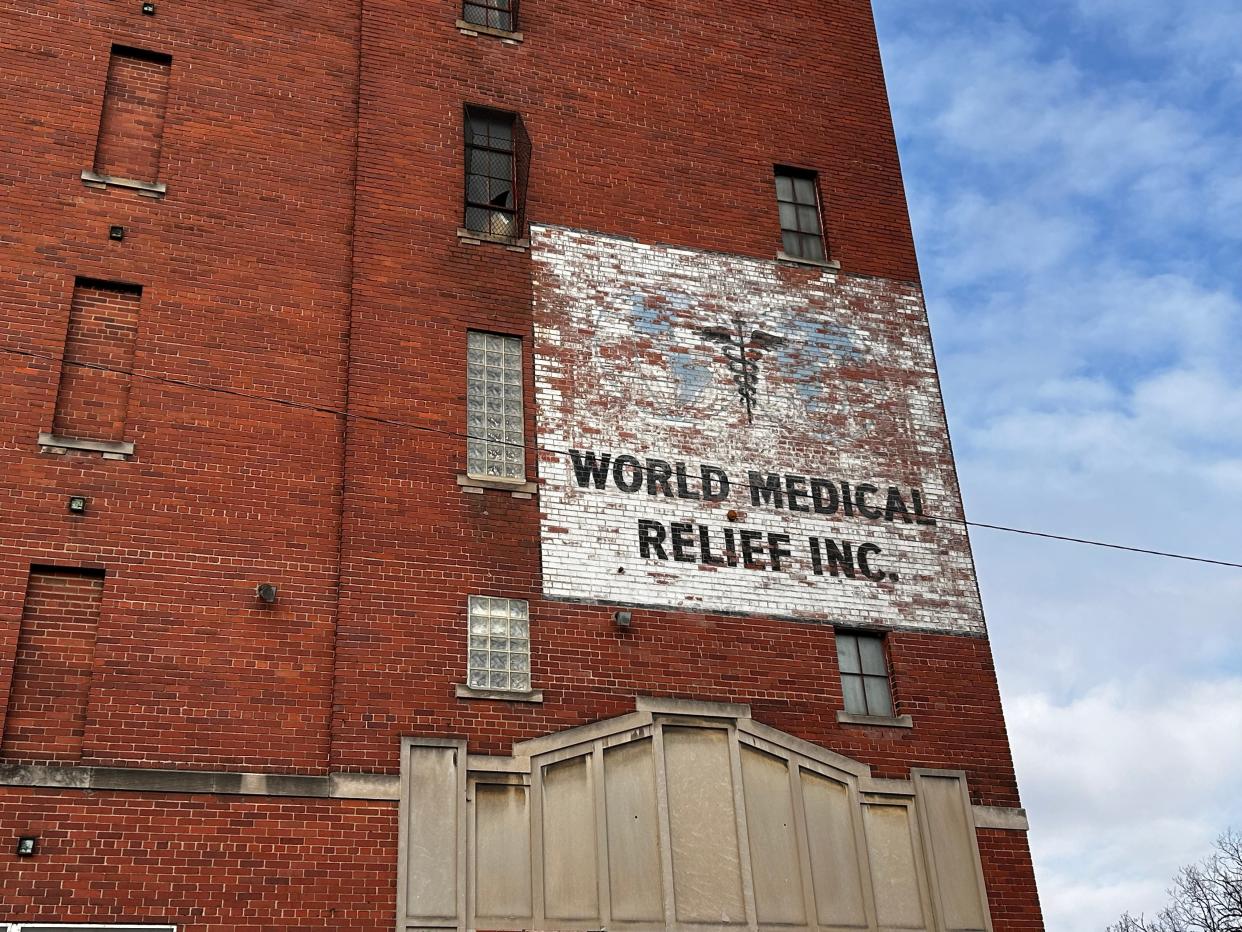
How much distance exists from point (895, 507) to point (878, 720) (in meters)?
3.26

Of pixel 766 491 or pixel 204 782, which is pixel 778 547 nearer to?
pixel 766 491

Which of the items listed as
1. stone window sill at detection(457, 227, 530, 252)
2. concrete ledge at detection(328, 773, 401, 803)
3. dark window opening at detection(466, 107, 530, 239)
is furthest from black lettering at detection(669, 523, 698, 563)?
dark window opening at detection(466, 107, 530, 239)

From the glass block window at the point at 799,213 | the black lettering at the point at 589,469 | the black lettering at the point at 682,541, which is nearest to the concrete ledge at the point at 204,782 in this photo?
the black lettering at the point at 589,469

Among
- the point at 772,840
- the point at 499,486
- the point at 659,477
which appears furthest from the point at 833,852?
the point at 499,486

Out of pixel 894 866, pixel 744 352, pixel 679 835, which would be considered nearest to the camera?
pixel 679 835

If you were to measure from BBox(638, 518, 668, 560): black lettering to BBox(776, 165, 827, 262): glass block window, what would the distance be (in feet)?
18.1

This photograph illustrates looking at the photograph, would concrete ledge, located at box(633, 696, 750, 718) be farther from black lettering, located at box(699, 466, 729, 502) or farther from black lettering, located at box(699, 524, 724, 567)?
black lettering, located at box(699, 466, 729, 502)

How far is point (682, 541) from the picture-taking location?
658 inches

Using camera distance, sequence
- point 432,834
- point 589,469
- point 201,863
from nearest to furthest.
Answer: point 201,863 → point 432,834 → point 589,469

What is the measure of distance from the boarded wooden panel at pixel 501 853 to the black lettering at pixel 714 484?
4.84m

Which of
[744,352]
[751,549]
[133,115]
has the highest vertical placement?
[133,115]

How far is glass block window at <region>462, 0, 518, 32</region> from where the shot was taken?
19.9 m

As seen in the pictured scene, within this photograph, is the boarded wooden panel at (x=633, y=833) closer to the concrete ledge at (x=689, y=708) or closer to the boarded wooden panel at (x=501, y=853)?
the concrete ledge at (x=689, y=708)

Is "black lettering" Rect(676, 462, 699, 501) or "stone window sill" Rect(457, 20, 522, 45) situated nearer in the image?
"black lettering" Rect(676, 462, 699, 501)
